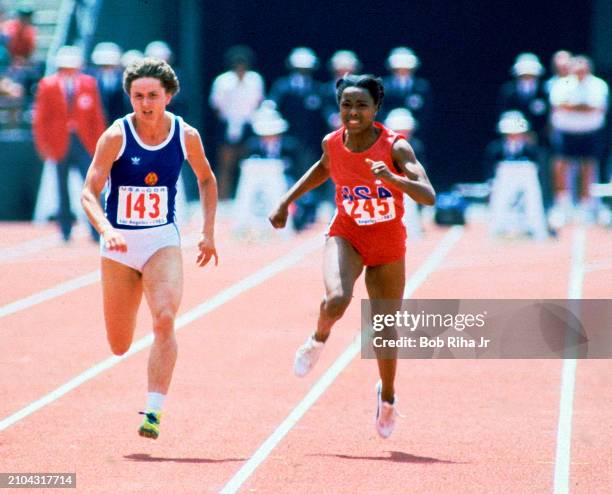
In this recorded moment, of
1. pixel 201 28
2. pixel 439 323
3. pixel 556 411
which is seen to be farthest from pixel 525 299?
pixel 201 28

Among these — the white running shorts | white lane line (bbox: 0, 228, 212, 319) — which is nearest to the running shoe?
the white running shorts

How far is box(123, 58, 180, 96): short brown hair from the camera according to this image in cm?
791

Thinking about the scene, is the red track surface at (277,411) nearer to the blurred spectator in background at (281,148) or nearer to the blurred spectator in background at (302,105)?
the blurred spectator in background at (281,148)

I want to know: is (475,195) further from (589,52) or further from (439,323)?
(439,323)

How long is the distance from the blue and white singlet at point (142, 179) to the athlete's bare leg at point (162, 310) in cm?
25

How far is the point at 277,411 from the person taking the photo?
9383 millimetres

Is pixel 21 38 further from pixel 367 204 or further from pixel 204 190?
pixel 367 204

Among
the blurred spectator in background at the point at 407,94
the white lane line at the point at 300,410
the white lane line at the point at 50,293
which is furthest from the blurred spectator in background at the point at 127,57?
the white lane line at the point at 300,410

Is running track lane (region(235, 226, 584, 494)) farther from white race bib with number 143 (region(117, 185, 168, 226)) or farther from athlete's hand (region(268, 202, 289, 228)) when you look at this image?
white race bib with number 143 (region(117, 185, 168, 226))

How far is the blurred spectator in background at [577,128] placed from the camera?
2109cm

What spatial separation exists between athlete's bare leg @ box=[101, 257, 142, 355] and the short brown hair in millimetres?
994

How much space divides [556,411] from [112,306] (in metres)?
2.98

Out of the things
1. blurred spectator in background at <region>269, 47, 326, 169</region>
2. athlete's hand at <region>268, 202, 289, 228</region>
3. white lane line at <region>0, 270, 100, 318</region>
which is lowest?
white lane line at <region>0, 270, 100, 318</region>

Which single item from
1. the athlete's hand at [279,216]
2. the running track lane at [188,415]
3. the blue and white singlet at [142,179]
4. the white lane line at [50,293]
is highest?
the blue and white singlet at [142,179]
